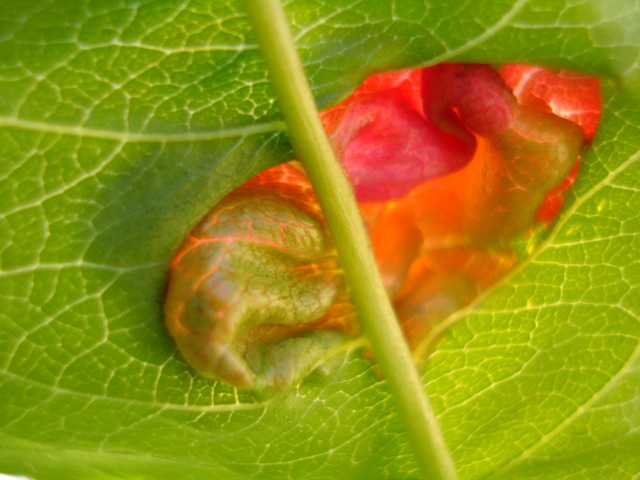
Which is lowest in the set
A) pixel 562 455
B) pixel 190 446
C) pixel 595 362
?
pixel 562 455

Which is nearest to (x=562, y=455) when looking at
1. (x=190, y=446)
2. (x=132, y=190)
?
(x=190, y=446)

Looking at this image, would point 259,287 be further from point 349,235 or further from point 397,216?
point 397,216

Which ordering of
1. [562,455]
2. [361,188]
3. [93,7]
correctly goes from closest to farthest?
[93,7] → [361,188] → [562,455]

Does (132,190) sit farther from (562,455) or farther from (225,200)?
(562,455)
